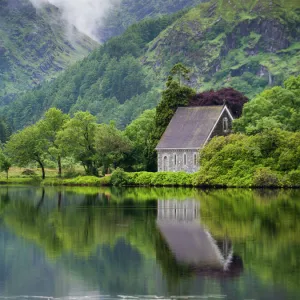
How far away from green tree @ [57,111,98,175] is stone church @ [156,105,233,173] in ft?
32.5

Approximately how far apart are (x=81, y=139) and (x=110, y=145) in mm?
5018

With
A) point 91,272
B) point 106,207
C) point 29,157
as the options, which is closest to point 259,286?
point 91,272

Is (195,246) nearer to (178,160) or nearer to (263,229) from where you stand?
(263,229)

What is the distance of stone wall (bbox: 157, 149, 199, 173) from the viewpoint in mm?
90312

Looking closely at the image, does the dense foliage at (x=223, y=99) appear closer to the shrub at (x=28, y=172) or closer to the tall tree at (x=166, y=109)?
the tall tree at (x=166, y=109)

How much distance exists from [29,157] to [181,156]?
2289 cm

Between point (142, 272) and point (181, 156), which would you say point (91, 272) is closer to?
point (142, 272)

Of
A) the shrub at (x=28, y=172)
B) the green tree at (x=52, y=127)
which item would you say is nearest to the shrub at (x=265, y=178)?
the green tree at (x=52, y=127)

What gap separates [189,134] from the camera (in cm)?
9131

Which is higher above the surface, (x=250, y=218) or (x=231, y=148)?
(x=231, y=148)

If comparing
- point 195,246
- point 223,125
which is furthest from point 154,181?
point 195,246

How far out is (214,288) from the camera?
23719 mm

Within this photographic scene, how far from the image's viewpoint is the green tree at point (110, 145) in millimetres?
95000

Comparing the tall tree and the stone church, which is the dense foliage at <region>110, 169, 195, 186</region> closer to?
the stone church
